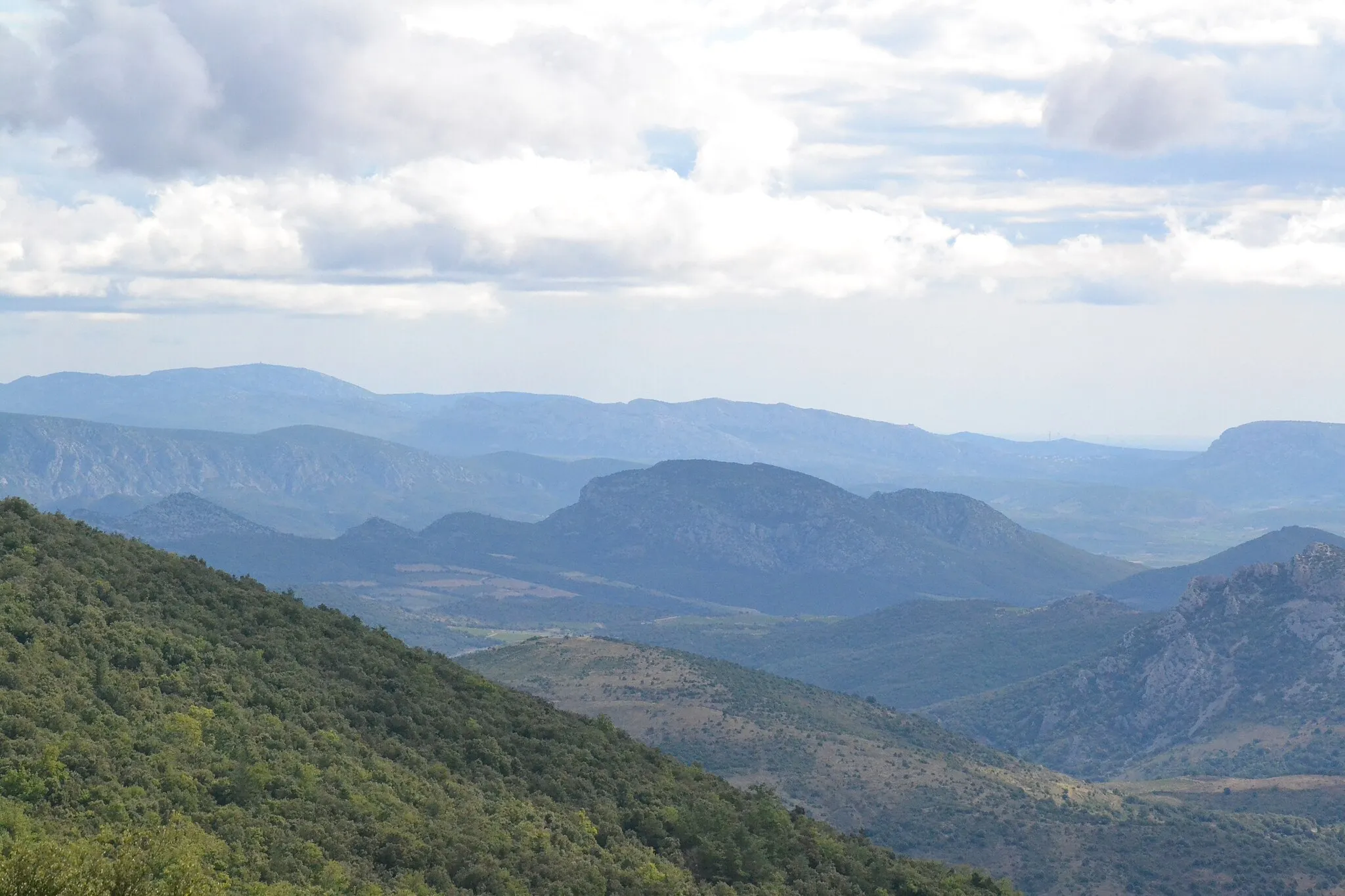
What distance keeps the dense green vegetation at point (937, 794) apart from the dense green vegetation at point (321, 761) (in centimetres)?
3501

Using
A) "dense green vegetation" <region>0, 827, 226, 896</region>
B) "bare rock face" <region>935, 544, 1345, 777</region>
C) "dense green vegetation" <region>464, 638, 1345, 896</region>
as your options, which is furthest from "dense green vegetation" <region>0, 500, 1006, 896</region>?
"bare rock face" <region>935, 544, 1345, 777</region>

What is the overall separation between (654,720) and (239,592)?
69.0m

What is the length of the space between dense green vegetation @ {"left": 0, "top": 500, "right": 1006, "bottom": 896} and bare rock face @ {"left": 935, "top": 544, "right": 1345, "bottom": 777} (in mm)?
105262

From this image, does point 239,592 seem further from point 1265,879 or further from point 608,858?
point 1265,879

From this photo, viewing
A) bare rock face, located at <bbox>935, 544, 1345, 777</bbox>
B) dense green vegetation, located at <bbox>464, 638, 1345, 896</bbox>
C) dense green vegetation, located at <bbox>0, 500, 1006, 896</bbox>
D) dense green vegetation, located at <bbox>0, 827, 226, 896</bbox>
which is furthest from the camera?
bare rock face, located at <bbox>935, 544, 1345, 777</bbox>

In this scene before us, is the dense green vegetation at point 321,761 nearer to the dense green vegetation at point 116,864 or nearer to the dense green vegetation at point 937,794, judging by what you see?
the dense green vegetation at point 116,864

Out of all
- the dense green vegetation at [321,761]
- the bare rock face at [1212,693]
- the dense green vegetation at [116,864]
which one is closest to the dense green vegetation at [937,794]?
the dense green vegetation at [321,761]

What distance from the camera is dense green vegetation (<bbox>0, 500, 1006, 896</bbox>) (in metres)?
46.5

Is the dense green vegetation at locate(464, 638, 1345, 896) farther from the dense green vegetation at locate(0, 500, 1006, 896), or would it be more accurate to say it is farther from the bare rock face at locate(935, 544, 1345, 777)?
the bare rock face at locate(935, 544, 1345, 777)

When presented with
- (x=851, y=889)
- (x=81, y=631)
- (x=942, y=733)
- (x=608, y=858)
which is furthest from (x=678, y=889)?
(x=942, y=733)

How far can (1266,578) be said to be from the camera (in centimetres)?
19362

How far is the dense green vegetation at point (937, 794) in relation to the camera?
97.4 metres

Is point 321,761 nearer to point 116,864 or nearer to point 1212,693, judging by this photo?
point 116,864

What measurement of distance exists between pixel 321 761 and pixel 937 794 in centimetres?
6998
